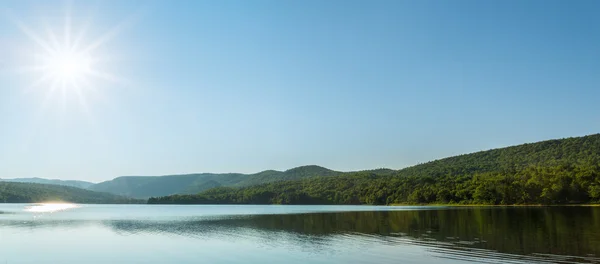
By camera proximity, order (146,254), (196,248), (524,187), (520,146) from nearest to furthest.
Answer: (146,254) < (196,248) < (524,187) < (520,146)

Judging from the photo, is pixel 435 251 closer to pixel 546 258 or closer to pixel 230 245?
pixel 546 258

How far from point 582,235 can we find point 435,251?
1556cm

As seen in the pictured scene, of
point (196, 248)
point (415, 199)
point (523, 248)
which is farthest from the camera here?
point (415, 199)

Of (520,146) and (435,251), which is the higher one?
(520,146)

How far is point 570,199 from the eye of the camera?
120m

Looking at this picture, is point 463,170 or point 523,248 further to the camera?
point 463,170

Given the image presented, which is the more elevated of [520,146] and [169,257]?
[520,146]

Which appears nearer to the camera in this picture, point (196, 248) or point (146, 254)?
point (146, 254)

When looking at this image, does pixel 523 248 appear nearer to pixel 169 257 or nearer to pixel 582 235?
pixel 582 235

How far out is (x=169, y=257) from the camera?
3238 centimetres

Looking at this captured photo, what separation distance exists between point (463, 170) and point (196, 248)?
174958mm

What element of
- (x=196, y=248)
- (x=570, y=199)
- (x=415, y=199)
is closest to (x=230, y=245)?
(x=196, y=248)

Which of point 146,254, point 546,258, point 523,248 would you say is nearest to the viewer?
point 546,258

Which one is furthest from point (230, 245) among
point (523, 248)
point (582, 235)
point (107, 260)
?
point (582, 235)
